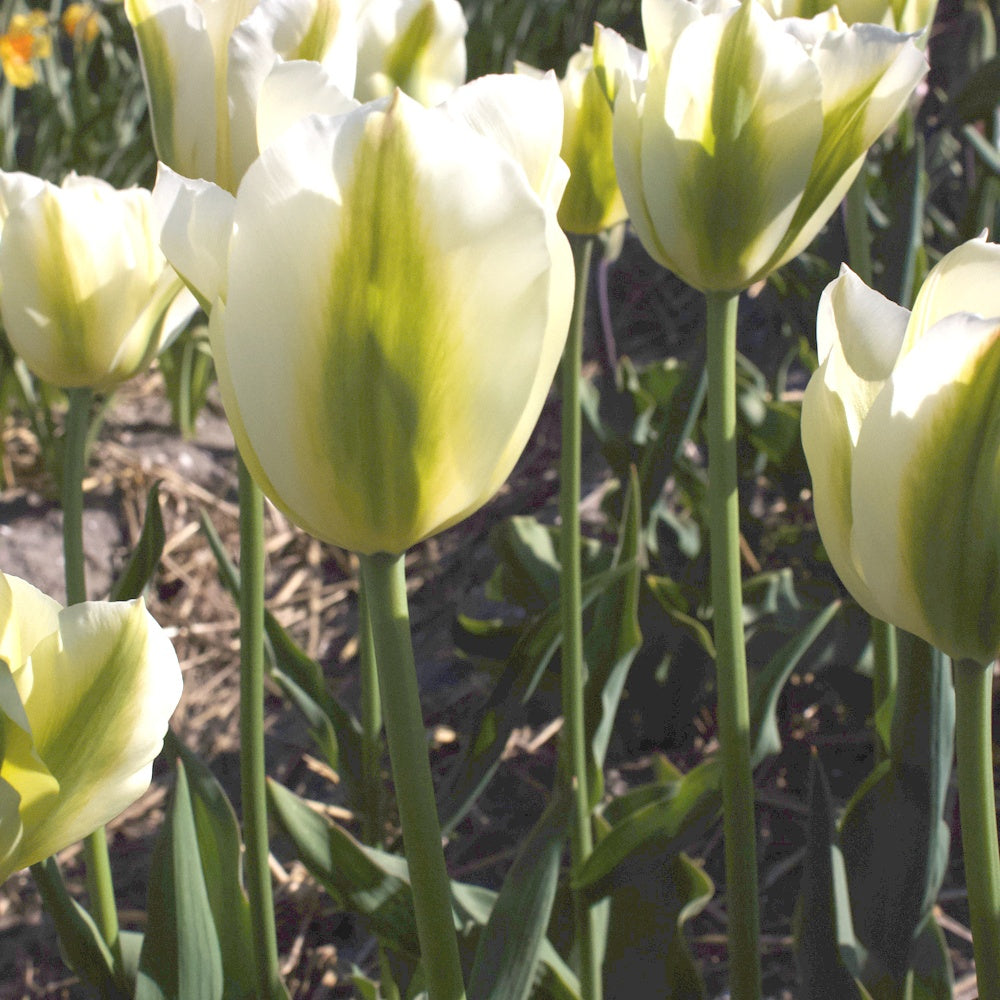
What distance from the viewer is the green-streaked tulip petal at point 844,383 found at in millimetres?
430

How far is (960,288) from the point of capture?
43 cm

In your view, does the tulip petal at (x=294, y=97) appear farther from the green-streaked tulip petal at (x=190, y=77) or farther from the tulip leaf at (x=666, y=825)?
the tulip leaf at (x=666, y=825)

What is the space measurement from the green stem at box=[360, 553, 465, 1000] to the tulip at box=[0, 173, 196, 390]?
1.12 feet

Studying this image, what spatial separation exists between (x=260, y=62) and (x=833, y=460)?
0.33 m

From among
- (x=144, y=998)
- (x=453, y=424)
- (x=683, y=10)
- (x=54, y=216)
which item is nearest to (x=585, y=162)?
(x=683, y=10)

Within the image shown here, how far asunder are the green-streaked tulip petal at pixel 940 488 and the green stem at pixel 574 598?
337 mm

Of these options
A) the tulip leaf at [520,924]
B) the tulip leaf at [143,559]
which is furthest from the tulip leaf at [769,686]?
the tulip leaf at [143,559]

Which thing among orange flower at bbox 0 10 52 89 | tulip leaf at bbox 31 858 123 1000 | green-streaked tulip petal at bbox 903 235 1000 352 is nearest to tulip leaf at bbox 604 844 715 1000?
tulip leaf at bbox 31 858 123 1000

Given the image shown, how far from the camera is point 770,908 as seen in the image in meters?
1.13

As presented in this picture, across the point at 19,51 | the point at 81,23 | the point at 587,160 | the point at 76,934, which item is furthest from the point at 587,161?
the point at 81,23

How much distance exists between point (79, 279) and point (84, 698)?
14.4 inches

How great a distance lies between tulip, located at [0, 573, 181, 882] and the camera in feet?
A: 1.14

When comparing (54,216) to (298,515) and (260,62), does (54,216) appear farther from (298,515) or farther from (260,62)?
(298,515)

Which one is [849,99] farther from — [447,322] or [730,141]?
[447,322]
